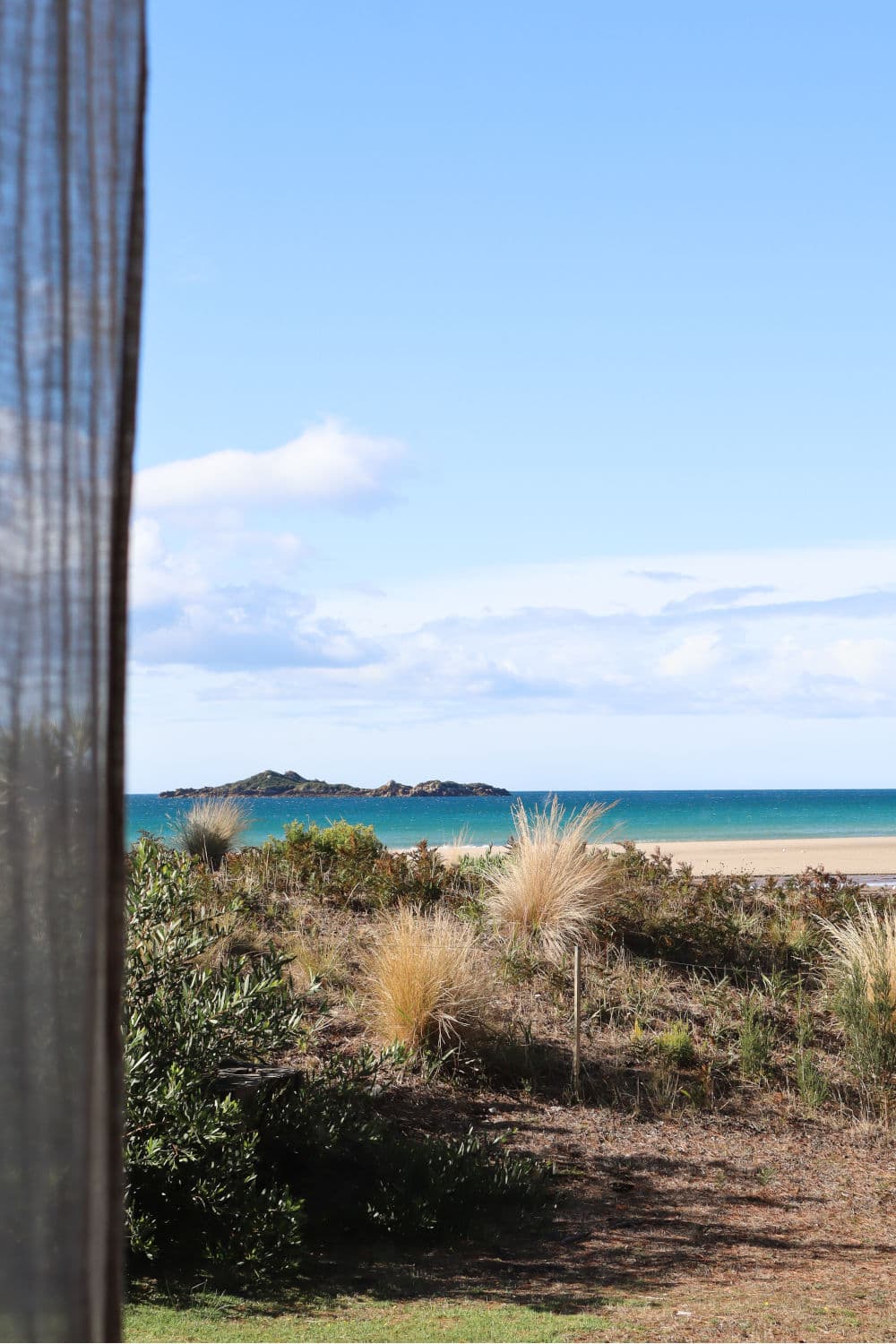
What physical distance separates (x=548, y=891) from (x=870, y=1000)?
2304mm

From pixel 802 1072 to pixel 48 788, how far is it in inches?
281

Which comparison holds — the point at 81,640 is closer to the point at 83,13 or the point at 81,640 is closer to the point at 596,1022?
the point at 83,13

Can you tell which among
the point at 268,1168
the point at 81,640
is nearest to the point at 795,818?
the point at 268,1168

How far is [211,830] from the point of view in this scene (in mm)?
11102

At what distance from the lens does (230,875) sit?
955 centimetres

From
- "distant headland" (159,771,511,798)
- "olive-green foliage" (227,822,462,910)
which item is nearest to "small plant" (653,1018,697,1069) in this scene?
"olive-green foliage" (227,822,462,910)

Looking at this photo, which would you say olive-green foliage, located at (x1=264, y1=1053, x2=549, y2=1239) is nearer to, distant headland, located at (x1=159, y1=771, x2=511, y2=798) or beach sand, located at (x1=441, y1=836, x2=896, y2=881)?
beach sand, located at (x1=441, y1=836, x2=896, y2=881)

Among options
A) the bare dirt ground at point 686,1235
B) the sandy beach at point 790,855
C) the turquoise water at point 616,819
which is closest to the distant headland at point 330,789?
the turquoise water at point 616,819

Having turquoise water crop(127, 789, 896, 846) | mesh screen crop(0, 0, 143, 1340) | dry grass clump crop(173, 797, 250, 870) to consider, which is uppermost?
mesh screen crop(0, 0, 143, 1340)

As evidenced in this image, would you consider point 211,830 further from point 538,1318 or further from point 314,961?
point 538,1318

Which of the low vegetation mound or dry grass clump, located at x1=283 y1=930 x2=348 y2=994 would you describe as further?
dry grass clump, located at x1=283 y1=930 x2=348 y2=994

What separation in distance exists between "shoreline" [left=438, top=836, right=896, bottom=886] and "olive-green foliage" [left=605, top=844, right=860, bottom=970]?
26.4ft

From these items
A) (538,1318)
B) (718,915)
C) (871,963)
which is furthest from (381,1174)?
(718,915)

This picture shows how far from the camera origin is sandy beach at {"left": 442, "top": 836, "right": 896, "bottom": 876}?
2214cm
